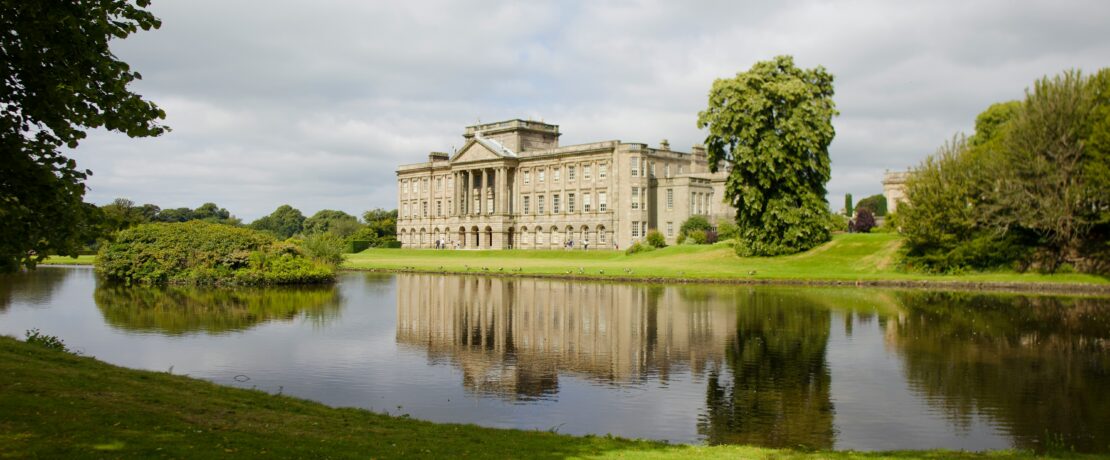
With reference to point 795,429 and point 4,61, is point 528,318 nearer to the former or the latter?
point 795,429

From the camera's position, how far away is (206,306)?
3095cm

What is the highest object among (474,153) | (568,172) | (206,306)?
(474,153)

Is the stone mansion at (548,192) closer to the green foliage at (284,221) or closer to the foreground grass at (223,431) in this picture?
the green foliage at (284,221)

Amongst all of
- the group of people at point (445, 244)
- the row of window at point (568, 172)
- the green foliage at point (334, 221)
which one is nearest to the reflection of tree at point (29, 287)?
the row of window at point (568, 172)

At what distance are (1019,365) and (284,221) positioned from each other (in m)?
140

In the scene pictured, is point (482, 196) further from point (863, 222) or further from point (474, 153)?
point (863, 222)

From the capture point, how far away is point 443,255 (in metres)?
79.2

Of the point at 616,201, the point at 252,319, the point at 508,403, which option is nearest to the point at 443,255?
the point at 616,201

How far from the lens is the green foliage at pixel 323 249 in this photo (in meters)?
47.9

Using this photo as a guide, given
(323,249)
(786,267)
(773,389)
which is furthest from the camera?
(323,249)

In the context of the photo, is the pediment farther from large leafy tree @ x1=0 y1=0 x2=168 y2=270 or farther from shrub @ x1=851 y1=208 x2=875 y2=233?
large leafy tree @ x1=0 y1=0 x2=168 y2=270

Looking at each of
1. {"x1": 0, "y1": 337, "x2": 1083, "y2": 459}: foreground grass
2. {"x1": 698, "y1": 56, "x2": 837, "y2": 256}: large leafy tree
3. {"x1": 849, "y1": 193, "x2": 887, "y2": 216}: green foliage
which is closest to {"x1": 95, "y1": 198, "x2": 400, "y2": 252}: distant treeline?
{"x1": 698, "y1": 56, "x2": 837, "y2": 256}: large leafy tree

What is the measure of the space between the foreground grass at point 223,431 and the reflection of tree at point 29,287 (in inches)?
702

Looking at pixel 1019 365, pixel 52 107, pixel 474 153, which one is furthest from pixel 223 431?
pixel 474 153
